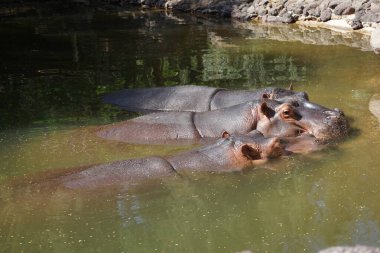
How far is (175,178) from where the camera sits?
5.41 metres

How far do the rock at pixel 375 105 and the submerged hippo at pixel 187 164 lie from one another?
1.83m

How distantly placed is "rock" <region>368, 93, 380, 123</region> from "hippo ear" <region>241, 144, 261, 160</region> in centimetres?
208

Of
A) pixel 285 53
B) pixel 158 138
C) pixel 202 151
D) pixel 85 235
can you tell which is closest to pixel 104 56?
pixel 285 53

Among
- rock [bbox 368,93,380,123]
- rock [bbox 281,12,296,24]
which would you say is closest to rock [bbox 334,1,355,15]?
rock [bbox 281,12,296,24]

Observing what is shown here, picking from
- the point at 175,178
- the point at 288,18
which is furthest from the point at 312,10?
the point at 175,178

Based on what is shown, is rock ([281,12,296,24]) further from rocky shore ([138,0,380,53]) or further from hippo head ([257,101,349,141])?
hippo head ([257,101,349,141])

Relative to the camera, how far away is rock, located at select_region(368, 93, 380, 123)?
7.33 metres

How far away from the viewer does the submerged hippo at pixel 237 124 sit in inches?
253

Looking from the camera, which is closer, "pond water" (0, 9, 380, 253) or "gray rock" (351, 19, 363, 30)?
"pond water" (0, 9, 380, 253)

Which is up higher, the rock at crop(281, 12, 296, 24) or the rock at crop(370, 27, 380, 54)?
the rock at crop(370, 27, 380, 54)

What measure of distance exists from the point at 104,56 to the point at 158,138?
5.48 meters

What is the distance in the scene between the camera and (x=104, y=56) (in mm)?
11875

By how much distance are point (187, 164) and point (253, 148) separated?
2.08 ft

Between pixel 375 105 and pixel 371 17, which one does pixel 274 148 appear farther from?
pixel 371 17
